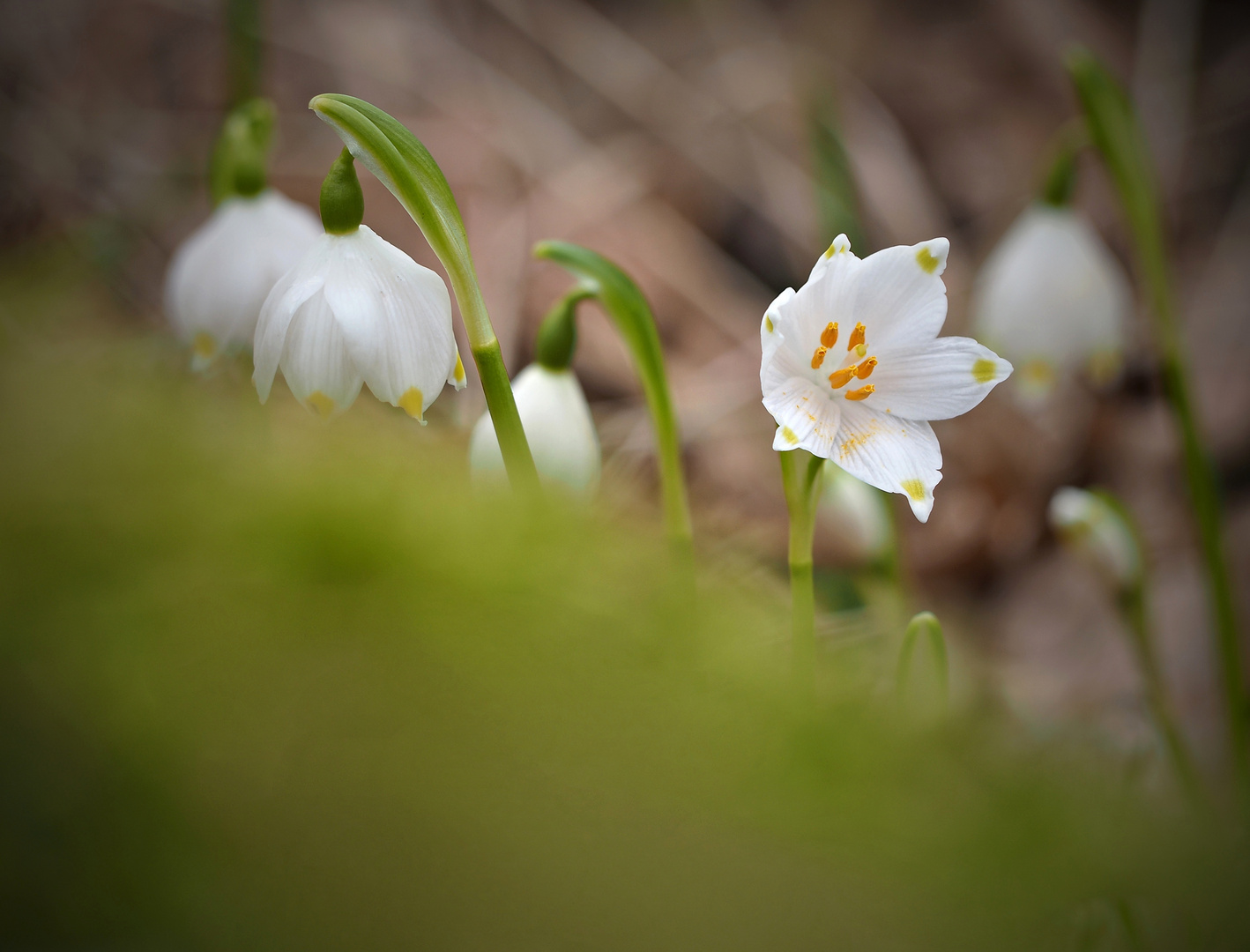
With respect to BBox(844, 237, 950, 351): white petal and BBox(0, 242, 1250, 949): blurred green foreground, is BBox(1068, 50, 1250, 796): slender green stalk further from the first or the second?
BBox(0, 242, 1250, 949): blurred green foreground

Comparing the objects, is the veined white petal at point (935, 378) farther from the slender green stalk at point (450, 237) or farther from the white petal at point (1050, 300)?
the white petal at point (1050, 300)

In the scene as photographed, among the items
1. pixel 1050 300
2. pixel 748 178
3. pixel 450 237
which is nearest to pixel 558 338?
pixel 450 237

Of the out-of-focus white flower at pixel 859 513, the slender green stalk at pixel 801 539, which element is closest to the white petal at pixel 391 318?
the slender green stalk at pixel 801 539

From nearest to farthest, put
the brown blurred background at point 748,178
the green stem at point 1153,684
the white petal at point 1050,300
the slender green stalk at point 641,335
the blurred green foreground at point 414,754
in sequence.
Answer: the blurred green foreground at point 414,754
the slender green stalk at point 641,335
the green stem at point 1153,684
the white petal at point 1050,300
the brown blurred background at point 748,178

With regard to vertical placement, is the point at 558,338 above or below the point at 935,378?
above

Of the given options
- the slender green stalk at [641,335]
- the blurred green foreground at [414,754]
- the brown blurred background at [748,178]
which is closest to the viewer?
the blurred green foreground at [414,754]

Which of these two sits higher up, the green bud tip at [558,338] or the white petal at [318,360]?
the green bud tip at [558,338]

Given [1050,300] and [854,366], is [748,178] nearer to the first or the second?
[1050,300]
